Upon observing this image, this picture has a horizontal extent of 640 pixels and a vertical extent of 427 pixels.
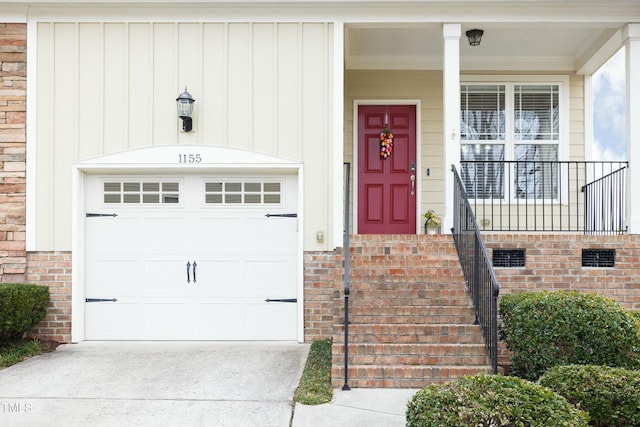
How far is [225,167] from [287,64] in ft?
5.08

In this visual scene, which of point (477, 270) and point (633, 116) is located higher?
point (633, 116)

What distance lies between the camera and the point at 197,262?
22.6ft

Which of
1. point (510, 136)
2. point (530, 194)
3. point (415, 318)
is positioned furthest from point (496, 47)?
point (415, 318)

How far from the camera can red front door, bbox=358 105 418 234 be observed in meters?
8.38

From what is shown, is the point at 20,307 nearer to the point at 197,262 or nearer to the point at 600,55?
the point at 197,262

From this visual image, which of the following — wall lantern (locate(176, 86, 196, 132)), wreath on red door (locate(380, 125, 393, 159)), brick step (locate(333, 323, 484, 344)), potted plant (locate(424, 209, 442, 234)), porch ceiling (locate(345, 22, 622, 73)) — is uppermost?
porch ceiling (locate(345, 22, 622, 73))

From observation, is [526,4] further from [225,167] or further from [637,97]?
[225,167]

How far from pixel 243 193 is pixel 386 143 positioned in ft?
8.52

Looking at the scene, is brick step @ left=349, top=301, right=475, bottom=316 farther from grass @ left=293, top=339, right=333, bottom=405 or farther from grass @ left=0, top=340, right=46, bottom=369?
grass @ left=0, top=340, right=46, bottom=369

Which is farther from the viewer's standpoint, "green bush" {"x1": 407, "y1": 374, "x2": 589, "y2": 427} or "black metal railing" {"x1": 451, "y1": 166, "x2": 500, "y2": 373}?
"black metal railing" {"x1": 451, "y1": 166, "x2": 500, "y2": 373}

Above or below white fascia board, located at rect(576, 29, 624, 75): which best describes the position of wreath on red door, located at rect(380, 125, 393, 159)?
below

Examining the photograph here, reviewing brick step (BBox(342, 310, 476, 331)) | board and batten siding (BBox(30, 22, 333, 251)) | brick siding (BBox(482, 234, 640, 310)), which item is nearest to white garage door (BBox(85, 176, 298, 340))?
board and batten siding (BBox(30, 22, 333, 251))

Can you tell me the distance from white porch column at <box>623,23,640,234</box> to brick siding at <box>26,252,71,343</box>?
23.6ft

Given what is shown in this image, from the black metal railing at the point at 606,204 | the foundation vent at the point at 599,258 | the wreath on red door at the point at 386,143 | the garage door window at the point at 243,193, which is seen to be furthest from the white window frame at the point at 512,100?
the garage door window at the point at 243,193
